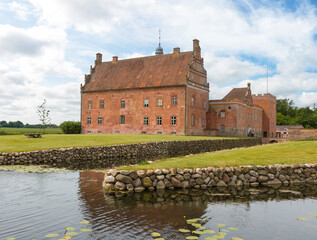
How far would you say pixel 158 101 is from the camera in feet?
165

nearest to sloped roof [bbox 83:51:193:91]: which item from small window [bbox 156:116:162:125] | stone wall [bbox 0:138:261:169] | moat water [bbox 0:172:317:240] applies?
small window [bbox 156:116:162:125]

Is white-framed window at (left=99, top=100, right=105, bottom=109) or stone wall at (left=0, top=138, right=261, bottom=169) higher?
white-framed window at (left=99, top=100, right=105, bottom=109)

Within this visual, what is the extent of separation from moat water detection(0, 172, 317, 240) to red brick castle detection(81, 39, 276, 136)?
1411 inches

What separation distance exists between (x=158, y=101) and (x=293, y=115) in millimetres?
76063

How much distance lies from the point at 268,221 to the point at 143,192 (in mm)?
4931

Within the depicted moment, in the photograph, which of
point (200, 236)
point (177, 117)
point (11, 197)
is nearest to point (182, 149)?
point (177, 117)

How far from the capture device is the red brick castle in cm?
4884

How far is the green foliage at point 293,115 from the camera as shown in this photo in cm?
9902

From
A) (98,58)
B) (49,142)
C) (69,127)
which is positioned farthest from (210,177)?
(98,58)

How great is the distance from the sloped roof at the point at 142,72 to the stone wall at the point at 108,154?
48.8ft

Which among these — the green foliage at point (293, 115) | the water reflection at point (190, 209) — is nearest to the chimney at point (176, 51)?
the water reflection at point (190, 209)

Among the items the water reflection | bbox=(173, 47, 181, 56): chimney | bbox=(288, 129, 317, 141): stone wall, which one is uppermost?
bbox=(173, 47, 181, 56): chimney

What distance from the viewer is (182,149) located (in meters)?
34.6

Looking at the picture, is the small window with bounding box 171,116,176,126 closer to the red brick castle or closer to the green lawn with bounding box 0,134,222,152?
the red brick castle
